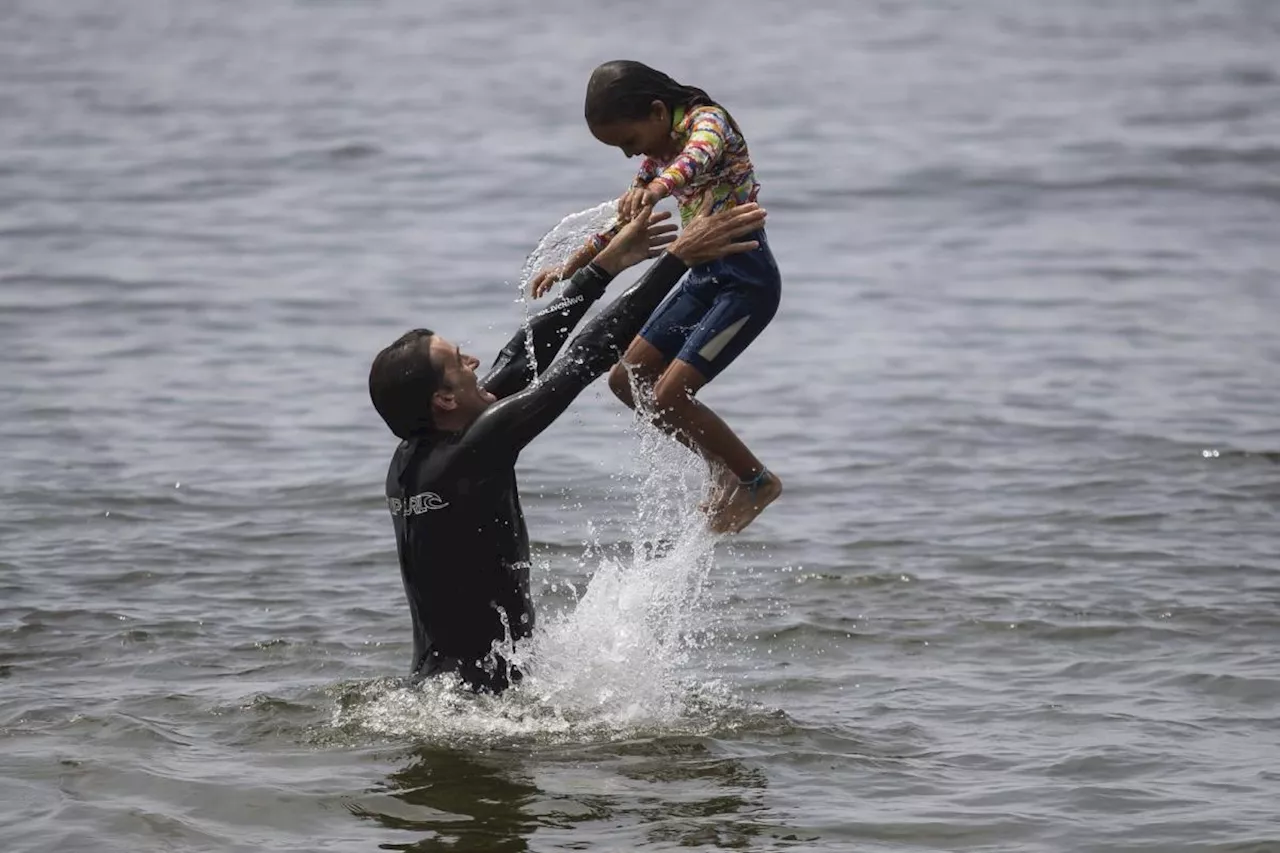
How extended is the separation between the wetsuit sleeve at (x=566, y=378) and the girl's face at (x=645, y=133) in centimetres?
41

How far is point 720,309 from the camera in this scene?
7.40 meters

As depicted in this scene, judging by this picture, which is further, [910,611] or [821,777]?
[910,611]

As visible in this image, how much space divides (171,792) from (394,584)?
9.74 feet

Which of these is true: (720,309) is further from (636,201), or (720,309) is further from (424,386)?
(424,386)

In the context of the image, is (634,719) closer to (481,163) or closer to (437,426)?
(437,426)

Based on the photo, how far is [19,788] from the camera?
7.11m

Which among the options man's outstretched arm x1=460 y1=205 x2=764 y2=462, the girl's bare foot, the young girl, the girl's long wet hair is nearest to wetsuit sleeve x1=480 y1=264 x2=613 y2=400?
the young girl

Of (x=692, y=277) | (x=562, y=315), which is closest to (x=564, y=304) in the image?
(x=562, y=315)

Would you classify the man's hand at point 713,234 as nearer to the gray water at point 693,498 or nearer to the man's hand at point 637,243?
the man's hand at point 637,243

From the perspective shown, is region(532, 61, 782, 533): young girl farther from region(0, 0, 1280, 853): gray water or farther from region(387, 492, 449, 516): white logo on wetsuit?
region(387, 492, 449, 516): white logo on wetsuit

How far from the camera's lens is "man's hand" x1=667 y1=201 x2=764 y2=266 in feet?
23.0

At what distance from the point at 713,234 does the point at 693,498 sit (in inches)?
133

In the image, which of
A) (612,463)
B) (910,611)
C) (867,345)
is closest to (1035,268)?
(867,345)

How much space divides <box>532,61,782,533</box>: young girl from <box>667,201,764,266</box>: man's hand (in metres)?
0.15
